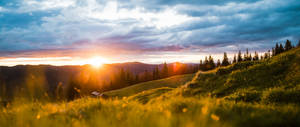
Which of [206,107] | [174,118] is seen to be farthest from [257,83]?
[174,118]

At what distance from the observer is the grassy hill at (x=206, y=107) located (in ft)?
11.2

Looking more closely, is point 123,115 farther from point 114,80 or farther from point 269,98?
point 114,80

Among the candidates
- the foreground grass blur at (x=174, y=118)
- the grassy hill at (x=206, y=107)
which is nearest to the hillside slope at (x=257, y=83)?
the grassy hill at (x=206, y=107)

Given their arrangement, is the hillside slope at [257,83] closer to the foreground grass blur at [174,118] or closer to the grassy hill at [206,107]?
the grassy hill at [206,107]

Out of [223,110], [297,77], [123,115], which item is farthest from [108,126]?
[297,77]

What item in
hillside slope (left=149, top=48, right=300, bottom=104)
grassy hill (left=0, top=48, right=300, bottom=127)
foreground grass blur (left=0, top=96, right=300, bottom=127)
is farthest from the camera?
hillside slope (left=149, top=48, right=300, bottom=104)

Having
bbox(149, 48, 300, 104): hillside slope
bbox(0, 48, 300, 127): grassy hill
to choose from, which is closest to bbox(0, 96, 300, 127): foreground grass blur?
bbox(0, 48, 300, 127): grassy hill

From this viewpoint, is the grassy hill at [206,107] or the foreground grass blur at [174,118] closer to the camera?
the foreground grass blur at [174,118]

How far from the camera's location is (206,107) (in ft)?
11.5

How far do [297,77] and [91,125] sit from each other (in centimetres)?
1196

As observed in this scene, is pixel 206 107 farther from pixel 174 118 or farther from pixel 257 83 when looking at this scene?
pixel 257 83

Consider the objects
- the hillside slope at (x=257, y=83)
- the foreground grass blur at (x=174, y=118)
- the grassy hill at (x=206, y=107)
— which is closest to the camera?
the foreground grass blur at (x=174, y=118)

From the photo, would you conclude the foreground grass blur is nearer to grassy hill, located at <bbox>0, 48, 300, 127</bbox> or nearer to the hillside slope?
grassy hill, located at <bbox>0, 48, 300, 127</bbox>

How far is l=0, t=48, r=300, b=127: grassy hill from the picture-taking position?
3426mm
